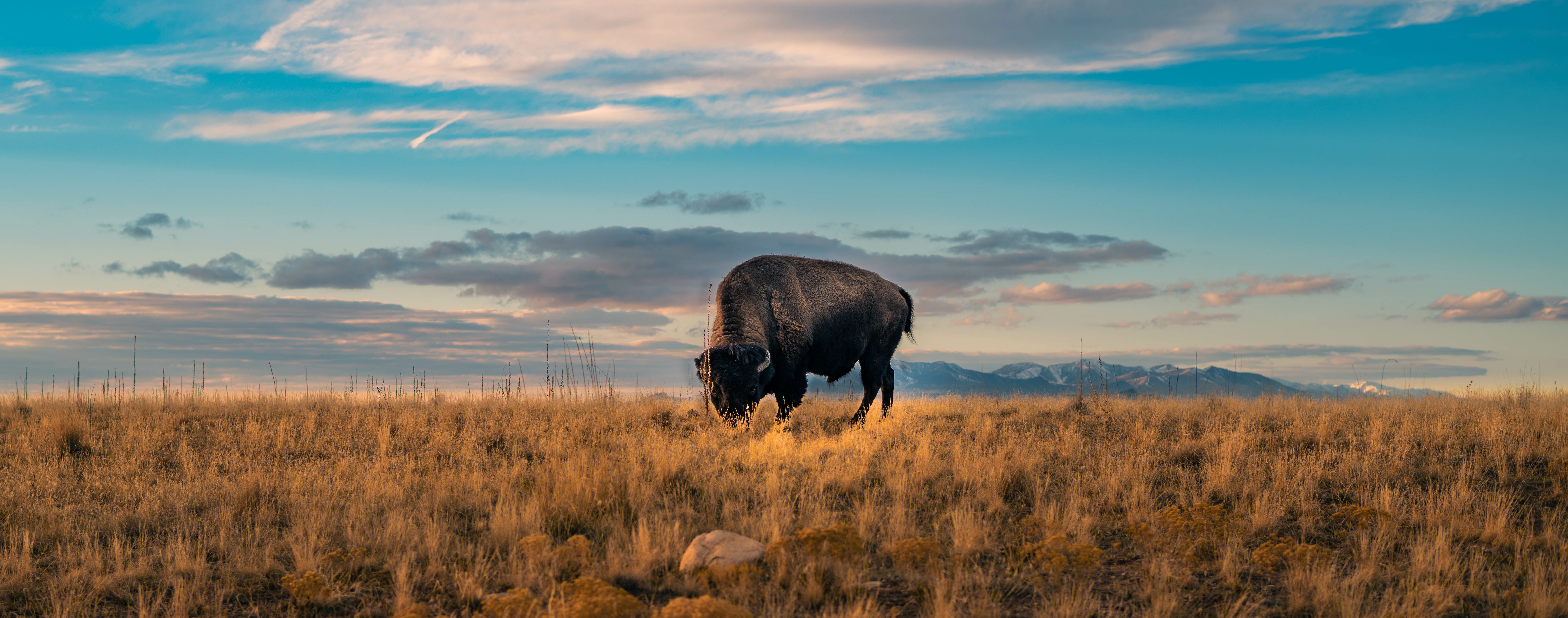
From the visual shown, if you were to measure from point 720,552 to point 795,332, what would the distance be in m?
7.78

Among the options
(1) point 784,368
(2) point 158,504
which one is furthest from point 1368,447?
(2) point 158,504

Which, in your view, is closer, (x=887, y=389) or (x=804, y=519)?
(x=804, y=519)

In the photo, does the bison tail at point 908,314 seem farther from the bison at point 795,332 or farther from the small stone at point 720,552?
the small stone at point 720,552

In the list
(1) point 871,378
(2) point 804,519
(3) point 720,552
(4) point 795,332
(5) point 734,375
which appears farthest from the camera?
(1) point 871,378

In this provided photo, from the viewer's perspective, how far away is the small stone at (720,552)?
21.8 feet

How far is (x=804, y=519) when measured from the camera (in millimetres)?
8148

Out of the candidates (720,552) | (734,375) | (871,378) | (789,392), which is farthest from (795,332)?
(720,552)

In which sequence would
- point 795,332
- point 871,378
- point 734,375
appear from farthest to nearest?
point 871,378 → point 795,332 → point 734,375

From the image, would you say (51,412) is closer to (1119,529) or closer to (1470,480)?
(1119,529)

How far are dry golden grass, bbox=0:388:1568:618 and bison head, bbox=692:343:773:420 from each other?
668 millimetres

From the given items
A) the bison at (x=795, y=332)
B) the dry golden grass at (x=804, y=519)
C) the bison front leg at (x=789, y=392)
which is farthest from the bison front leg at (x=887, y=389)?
the dry golden grass at (x=804, y=519)

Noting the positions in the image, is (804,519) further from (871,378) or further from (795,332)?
(871,378)

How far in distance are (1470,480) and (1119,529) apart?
15.7 ft

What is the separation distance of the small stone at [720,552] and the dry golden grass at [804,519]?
136 millimetres
